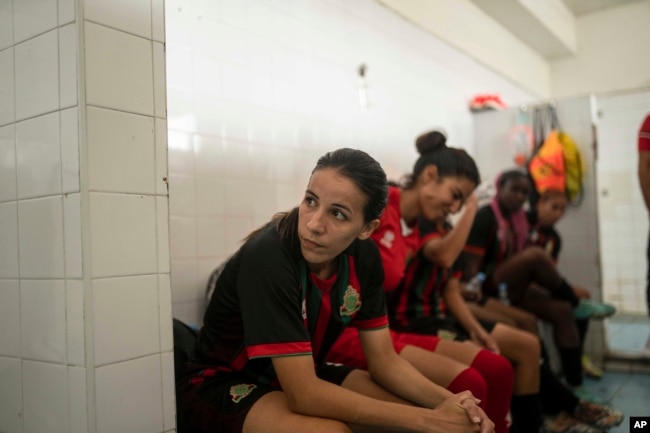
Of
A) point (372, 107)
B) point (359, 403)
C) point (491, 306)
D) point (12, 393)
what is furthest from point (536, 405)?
point (12, 393)

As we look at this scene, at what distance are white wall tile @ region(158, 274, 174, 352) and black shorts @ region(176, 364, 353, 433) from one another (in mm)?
159

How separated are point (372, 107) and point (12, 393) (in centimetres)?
165

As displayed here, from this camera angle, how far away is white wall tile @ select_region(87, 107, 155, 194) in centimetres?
113

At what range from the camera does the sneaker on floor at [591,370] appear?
301cm

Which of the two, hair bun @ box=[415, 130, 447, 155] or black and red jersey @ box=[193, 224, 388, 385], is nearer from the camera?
black and red jersey @ box=[193, 224, 388, 385]

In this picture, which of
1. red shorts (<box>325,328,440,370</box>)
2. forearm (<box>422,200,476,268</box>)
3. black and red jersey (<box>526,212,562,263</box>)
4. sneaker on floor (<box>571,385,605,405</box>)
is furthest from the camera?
black and red jersey (<box>526,212,562,263</box>)

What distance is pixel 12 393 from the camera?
129 cm

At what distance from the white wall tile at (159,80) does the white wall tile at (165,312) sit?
376 mm

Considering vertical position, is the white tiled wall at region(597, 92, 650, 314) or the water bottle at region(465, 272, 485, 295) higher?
the white tiled wall at region(597, 92, 650, 314)

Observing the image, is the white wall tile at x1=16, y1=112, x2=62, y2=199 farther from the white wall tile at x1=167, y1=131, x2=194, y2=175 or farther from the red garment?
the red garment

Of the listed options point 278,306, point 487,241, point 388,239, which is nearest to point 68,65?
point 278,306

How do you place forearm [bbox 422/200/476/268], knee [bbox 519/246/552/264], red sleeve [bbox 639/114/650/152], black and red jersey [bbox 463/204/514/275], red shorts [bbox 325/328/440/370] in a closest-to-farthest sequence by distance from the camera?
red shorts [bbox 325/328/440/370] < red sleeve [bbox 639/114/650/152] < forearm [bbox 422/200/476/268] < black and red jersey [bbox 463/204/514/275] < knee [bbox 519/246/552/264]

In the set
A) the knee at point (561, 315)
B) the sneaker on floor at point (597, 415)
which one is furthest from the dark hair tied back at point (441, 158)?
Result: the knee at point (561, 315)

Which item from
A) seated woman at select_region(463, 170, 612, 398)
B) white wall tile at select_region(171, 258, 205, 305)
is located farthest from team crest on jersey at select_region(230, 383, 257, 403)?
seated woman at select_region(463, 170, 612, 398)
